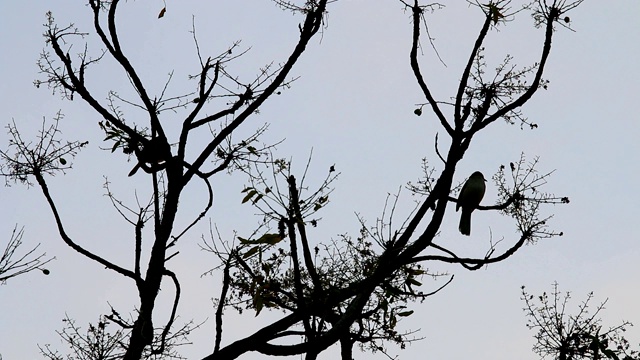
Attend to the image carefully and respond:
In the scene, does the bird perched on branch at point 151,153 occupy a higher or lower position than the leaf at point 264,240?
higher

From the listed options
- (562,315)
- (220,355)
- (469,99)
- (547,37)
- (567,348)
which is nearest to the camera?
(220,355)

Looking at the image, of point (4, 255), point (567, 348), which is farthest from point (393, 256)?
point (567, 348)

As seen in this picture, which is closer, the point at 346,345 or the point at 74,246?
the point at 74,246

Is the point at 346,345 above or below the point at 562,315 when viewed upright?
below

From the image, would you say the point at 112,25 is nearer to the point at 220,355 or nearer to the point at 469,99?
the point at 469,99

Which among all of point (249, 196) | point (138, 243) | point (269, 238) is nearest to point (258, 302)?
point (269, 238)

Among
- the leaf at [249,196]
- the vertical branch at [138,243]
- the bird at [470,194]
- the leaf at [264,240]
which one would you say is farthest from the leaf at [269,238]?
the bird at [470,194]

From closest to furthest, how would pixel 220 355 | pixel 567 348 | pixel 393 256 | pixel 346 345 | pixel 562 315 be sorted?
pixel 220 355 → pixel 393 256 → pixel 346 345 → pixel 567 348 → pixel 562 315

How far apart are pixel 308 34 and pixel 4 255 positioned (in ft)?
12.8

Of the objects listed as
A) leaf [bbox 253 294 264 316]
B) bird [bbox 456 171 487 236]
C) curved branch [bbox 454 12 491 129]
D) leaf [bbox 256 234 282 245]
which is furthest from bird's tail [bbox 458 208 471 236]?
leaf [bbox 256 234 282 245]

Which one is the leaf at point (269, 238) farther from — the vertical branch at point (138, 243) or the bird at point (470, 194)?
the bird at point (470, 194)

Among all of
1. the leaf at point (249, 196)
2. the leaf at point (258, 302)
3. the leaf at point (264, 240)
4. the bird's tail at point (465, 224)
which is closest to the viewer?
the leaf at point (264, 240)

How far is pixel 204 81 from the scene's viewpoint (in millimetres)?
6387

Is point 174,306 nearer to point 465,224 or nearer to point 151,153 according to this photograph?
point 151,153
